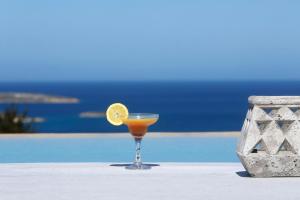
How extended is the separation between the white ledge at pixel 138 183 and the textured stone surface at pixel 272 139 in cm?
9

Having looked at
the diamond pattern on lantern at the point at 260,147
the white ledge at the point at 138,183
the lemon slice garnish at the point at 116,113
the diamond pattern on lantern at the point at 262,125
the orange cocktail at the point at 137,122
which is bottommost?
the white ledge at the point at 138,183

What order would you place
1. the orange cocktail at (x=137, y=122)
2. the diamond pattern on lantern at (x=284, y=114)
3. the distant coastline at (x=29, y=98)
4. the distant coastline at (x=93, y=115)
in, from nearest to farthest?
1. the diamond pattern on lantern at (x=284, y=114)
2. the orange cocktail at (x=137, y=122)
3. the distant coastline at (x=93, y=115)
4. the distant coastline at (x=29, y=98)

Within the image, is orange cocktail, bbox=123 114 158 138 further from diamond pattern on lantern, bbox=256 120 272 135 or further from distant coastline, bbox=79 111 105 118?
distant coastline, bbox=79 111 105 118

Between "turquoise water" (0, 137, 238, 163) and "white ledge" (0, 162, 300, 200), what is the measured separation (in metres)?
3.00

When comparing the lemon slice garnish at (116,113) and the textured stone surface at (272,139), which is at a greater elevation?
the lemon slice garnish at (116,113)

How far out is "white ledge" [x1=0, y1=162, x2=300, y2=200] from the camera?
16.6ft

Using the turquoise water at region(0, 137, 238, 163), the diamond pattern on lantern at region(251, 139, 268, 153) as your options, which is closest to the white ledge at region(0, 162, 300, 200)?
the diamond pattern on lantern at region(251, 139, 268, 153)

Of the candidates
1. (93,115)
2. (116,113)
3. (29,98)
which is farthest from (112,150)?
(29,98)

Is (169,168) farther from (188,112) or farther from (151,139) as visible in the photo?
(188,112)

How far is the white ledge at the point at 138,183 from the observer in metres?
5.05

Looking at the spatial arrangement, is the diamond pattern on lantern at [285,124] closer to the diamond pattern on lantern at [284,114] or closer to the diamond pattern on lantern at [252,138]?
the diamond pattern on lantern at [284,114]

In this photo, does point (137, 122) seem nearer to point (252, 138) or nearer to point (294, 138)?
point (252, 138)

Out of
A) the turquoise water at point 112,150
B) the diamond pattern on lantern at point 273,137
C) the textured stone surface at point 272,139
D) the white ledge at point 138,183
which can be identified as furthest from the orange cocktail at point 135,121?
the turquoise water at point 112,150

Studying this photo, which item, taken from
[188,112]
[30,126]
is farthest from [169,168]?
[188,112]
